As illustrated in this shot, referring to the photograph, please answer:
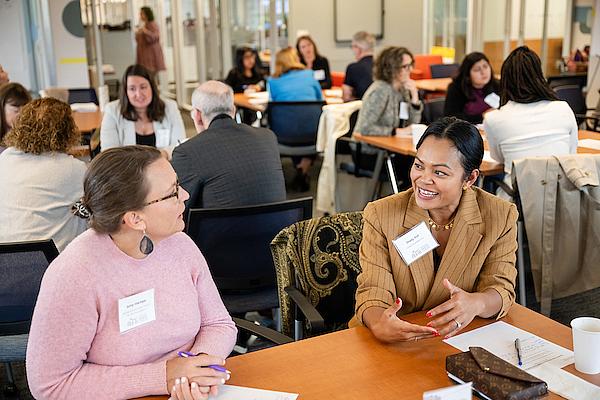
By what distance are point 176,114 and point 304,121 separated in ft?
5.78

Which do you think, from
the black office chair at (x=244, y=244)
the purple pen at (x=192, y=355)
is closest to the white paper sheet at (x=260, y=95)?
the black office chair at (x=244, y=244)

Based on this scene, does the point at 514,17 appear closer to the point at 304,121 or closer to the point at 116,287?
the point at 304,121

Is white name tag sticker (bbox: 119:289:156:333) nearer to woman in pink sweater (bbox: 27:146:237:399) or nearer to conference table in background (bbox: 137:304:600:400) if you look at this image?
woman in pink sweater (bbox: 27:146:237:399)

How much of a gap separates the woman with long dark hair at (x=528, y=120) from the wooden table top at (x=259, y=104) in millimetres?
2861

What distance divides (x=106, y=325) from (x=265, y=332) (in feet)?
2.01

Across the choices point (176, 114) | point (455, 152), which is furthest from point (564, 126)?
point (176, 114)

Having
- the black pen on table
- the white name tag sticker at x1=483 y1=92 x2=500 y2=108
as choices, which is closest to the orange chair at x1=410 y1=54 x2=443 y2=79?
the white name tag sticker at x1=483 y1=92 x2=500 y2=108

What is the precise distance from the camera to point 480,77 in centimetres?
572

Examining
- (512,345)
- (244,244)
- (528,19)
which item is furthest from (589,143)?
(528,19)

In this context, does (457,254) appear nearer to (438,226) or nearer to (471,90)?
(438,226)

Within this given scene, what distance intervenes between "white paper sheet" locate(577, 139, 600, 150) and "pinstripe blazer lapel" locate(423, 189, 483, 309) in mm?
2815

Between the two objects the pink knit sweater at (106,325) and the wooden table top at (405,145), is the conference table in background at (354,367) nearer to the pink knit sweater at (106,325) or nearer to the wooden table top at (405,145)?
the pink knit sweater at (106,325)

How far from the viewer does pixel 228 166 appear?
3297 millimetres

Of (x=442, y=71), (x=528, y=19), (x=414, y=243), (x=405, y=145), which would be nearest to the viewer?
(x=414, y=243)
